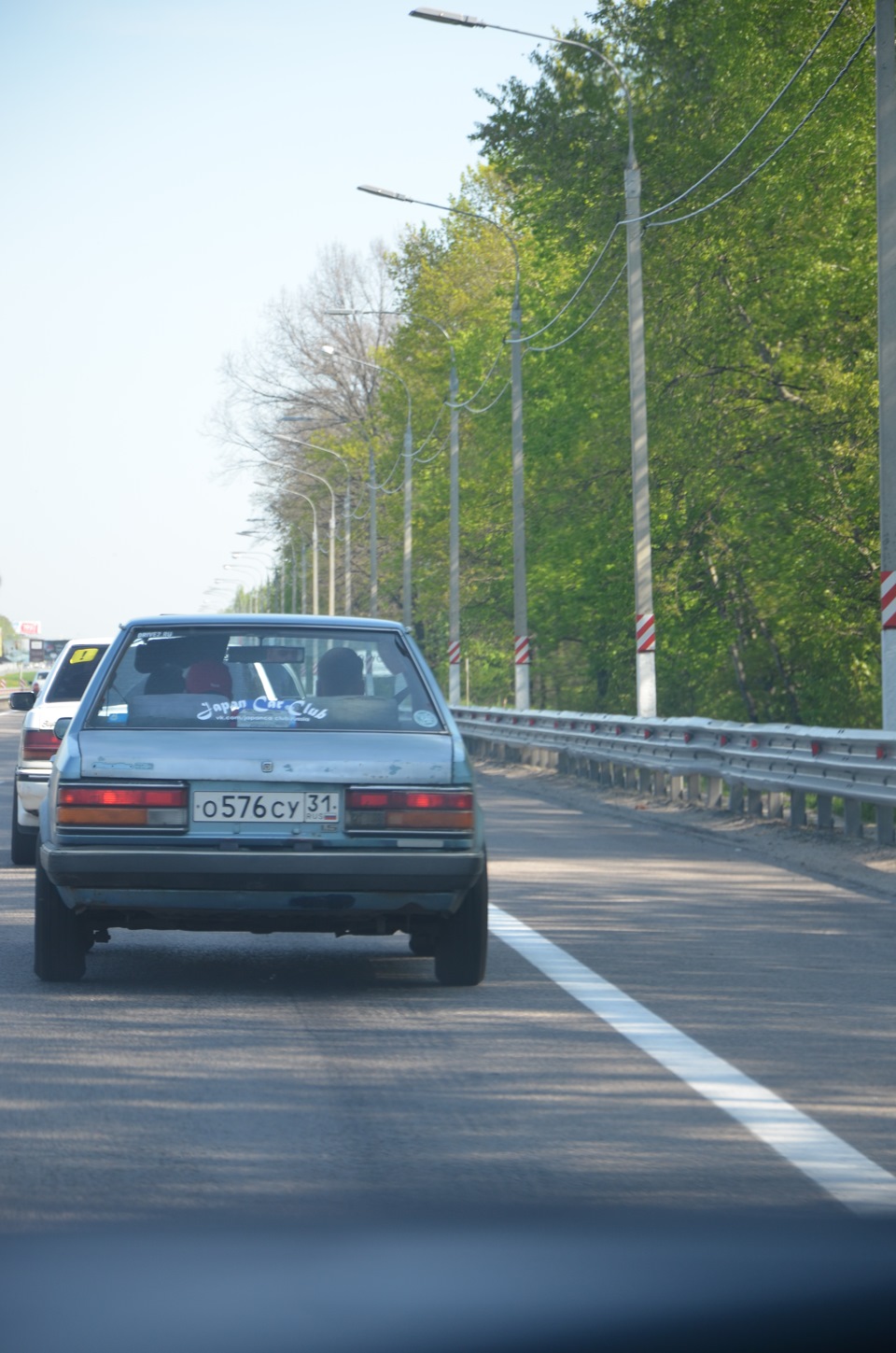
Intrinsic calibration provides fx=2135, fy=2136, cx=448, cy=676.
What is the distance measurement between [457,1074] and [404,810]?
5.12 ft

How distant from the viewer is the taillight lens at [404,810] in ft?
26.9

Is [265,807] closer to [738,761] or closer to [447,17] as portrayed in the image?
[738,761]

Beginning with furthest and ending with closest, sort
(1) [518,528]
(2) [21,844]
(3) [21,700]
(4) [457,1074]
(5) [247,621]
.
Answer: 1. (1) [518,528]
2. (2) [21,844]
3. (3) [21,700]
4. (5) [247,621]
5. (4) [457,1074]

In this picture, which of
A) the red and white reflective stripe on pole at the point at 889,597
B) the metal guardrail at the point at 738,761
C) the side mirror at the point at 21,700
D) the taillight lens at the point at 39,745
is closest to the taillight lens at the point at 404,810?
the side mirror at the point at 21,700

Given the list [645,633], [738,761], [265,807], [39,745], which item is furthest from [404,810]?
[645,633]

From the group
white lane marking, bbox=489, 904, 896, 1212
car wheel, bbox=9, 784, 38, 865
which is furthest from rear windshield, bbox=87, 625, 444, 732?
car wheel, bbox=9, 784, 38, 865

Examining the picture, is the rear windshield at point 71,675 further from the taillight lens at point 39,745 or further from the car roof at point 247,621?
the car roof at point 247,621

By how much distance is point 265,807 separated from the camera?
8.19 meters

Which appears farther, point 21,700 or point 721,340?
point 721,340

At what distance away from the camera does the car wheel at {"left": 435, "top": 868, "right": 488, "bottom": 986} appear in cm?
851

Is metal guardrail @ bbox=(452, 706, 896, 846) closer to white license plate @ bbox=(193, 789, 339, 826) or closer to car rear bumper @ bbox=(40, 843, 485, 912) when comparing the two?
car rear bumper @ bbox=(40, 843, 485, 912)

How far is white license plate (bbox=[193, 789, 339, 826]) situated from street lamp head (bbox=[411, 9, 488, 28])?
881 inches

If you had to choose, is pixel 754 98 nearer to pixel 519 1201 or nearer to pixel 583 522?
pixel 583 522

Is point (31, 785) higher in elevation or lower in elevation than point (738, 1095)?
higher
